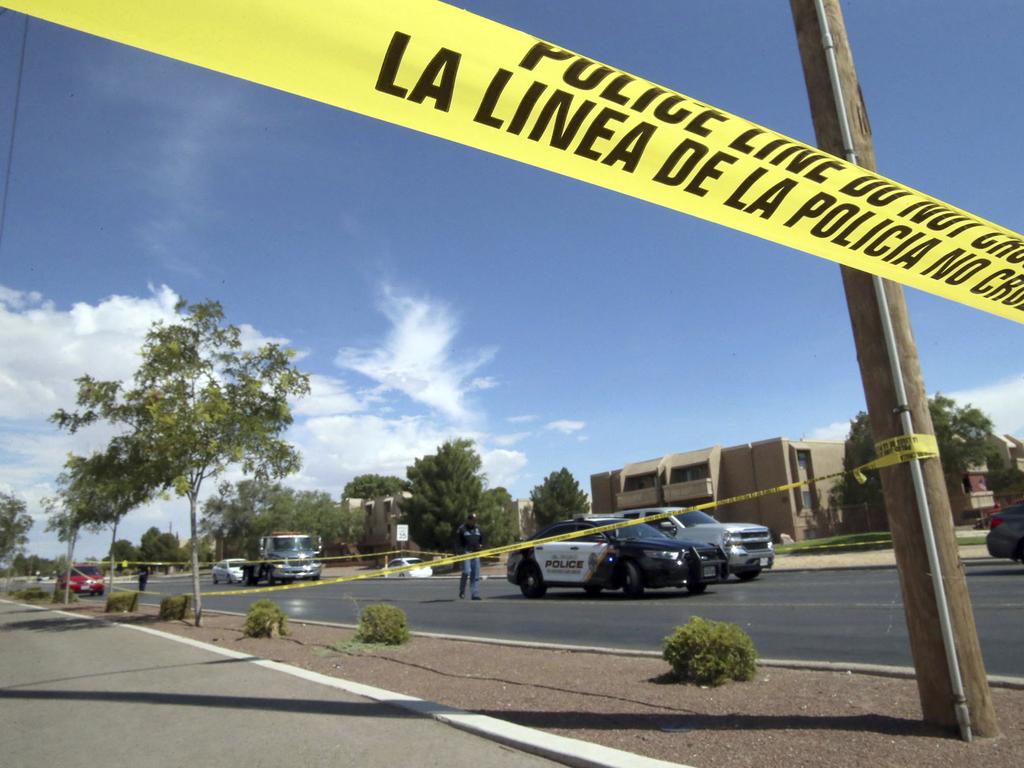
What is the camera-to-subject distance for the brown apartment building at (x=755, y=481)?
4353 cm

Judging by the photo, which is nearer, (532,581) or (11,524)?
(532,581)

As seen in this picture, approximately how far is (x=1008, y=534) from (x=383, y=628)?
40.8ft

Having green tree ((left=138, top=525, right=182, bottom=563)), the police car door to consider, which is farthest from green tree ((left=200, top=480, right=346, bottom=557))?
the police car door

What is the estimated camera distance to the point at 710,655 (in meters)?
5.77

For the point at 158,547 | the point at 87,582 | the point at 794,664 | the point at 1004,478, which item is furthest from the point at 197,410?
the point at 158,547

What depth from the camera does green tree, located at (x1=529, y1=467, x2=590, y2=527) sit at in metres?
52.7

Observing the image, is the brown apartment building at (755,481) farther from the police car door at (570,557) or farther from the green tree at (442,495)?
the police car door at (570,557)

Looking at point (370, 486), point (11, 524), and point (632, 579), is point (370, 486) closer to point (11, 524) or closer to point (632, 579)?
point (11, 524)

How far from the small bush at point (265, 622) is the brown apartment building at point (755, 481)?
120 feet

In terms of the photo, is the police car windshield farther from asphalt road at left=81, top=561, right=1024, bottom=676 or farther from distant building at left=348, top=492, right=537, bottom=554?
distant building at left=348, top=492, right=537, bottom=554

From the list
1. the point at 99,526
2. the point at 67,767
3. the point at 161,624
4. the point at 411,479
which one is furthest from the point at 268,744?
the point at 411,479

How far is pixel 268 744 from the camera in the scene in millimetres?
4688

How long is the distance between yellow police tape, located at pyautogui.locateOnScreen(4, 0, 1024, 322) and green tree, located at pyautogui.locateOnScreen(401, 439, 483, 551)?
45426mm

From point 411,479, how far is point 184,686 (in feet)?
147
